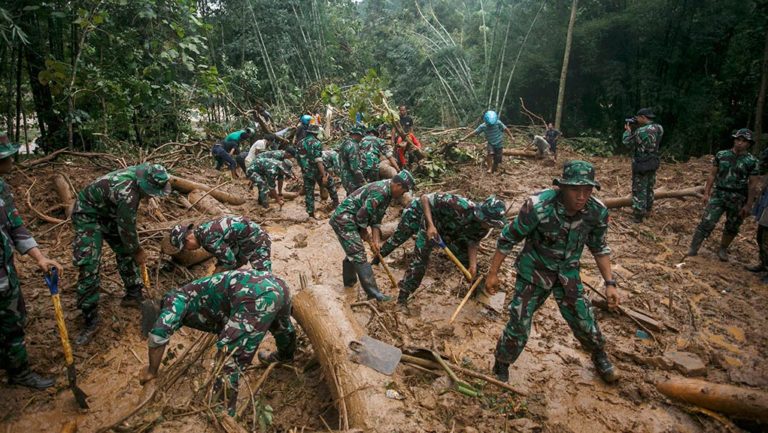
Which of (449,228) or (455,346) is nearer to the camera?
(455,346)

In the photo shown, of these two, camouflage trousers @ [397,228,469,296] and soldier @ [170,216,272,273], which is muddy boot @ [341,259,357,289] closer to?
camouflage trousers @ [397,228,469,296]

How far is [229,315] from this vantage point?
310 cm

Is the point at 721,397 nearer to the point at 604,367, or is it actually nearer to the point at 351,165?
the point at 604,367

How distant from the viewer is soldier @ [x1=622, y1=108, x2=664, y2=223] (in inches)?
243

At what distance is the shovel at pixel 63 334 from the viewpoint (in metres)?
2.82

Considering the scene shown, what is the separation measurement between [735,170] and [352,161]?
542cm

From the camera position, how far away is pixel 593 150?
12727 mm

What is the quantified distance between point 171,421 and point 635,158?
23.0 feet

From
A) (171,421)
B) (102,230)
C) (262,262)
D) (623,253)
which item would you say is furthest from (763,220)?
(102,230)

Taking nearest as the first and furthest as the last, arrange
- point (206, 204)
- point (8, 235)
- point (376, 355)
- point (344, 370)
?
point (344, 370)
point (376, 355)
point (8, 235)
point (206, 204)

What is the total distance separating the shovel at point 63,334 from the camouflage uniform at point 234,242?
104 cm

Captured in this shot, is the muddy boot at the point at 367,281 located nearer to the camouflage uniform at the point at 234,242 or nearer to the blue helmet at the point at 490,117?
the camouflage uniform at the point at 234,242

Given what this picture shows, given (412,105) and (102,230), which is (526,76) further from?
(102,230)

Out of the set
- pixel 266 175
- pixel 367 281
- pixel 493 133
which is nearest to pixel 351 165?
pixel 266 175
